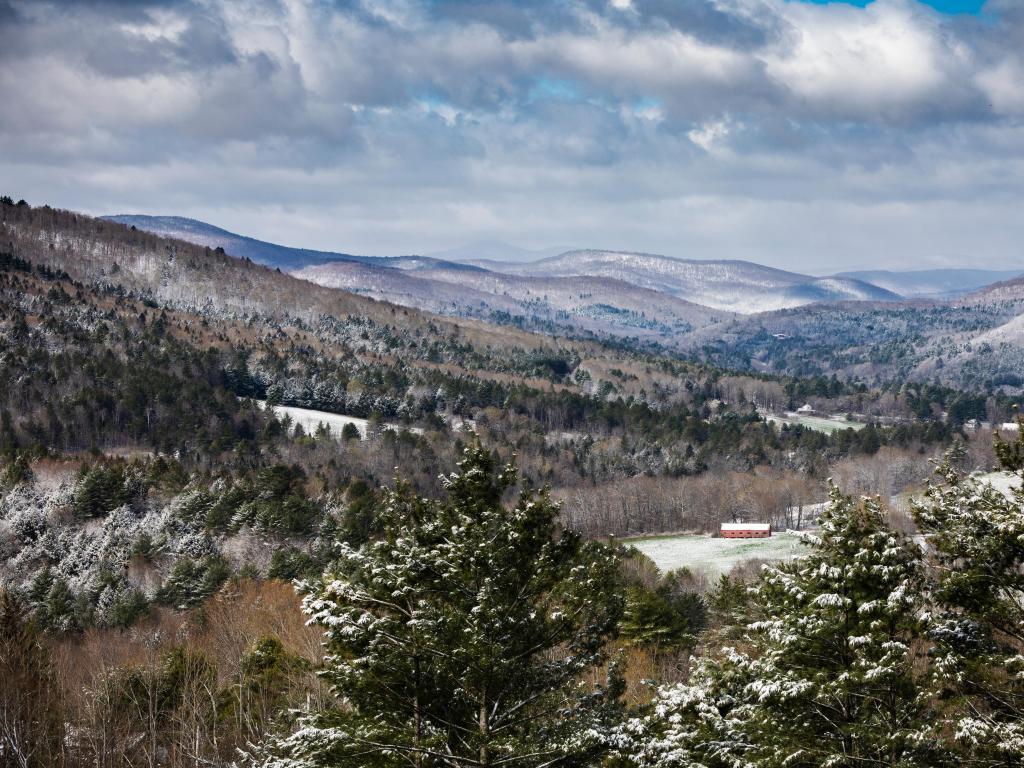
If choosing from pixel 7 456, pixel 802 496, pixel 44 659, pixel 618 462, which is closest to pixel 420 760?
pixel 44 659

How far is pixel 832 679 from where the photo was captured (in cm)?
1465

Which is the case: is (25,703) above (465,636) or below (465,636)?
below

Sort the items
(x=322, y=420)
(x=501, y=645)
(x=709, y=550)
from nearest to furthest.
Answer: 1. (x=501, y=645)
2. (x=709, y=550)
3. (x=322, y=420)

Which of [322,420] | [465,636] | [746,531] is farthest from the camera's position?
[322,420]

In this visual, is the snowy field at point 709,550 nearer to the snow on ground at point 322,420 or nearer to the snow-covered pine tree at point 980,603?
the snow on ground at point 322,420

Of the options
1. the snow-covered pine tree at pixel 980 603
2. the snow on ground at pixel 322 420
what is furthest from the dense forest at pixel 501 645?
the snow on ground at pixel 322 420

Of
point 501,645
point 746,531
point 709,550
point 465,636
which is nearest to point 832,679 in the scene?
point 501,645

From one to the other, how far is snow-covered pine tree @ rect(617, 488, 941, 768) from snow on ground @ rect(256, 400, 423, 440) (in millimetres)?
140214

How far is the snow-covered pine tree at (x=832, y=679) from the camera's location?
1362 centimetres

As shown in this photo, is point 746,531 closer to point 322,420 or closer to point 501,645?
point 322,420

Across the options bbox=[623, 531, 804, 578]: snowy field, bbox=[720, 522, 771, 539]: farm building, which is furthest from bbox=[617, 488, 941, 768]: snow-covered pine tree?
bbox=[720, 522, 771, 539]: farm building

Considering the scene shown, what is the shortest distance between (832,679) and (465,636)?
625 cm

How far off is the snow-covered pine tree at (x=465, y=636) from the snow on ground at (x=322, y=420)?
456 feet

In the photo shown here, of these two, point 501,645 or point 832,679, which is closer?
point 501,645
